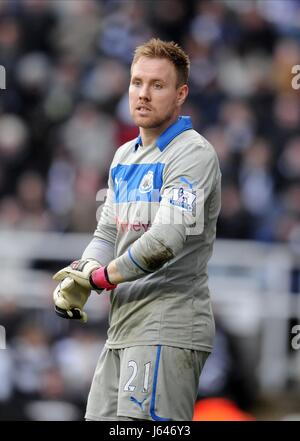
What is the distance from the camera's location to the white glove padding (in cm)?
545

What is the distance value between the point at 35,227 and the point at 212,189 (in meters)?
6.85

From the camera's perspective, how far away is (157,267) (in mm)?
5312

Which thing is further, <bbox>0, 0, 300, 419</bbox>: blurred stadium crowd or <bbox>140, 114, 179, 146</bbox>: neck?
<bbox>0, 0, 300, 419</bbox>: blurred stadium crowd

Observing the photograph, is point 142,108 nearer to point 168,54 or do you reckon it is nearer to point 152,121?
point 152,121

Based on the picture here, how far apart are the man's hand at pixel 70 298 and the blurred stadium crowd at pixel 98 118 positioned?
5238 mm

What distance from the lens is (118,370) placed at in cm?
558

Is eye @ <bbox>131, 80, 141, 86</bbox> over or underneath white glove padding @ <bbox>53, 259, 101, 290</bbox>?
over

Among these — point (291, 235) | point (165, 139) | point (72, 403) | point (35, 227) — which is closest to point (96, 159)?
point (35, 227)

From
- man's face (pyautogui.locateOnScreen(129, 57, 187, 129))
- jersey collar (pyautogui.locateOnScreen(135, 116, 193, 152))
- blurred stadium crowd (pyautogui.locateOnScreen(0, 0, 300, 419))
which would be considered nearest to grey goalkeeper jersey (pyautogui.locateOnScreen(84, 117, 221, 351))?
jersey collar (pyautogui.locateOnScreen(135, 116, 193, 152))

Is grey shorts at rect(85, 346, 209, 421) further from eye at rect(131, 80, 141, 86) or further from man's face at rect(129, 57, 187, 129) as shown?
eye at rect(131, 80, 141, 86)

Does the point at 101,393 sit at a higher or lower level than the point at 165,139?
lower

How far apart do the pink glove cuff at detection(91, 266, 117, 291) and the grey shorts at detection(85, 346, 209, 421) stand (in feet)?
1.05

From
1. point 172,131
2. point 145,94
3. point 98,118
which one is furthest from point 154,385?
point 98,118

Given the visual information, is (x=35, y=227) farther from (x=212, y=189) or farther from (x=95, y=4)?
(x=212, y=189)
